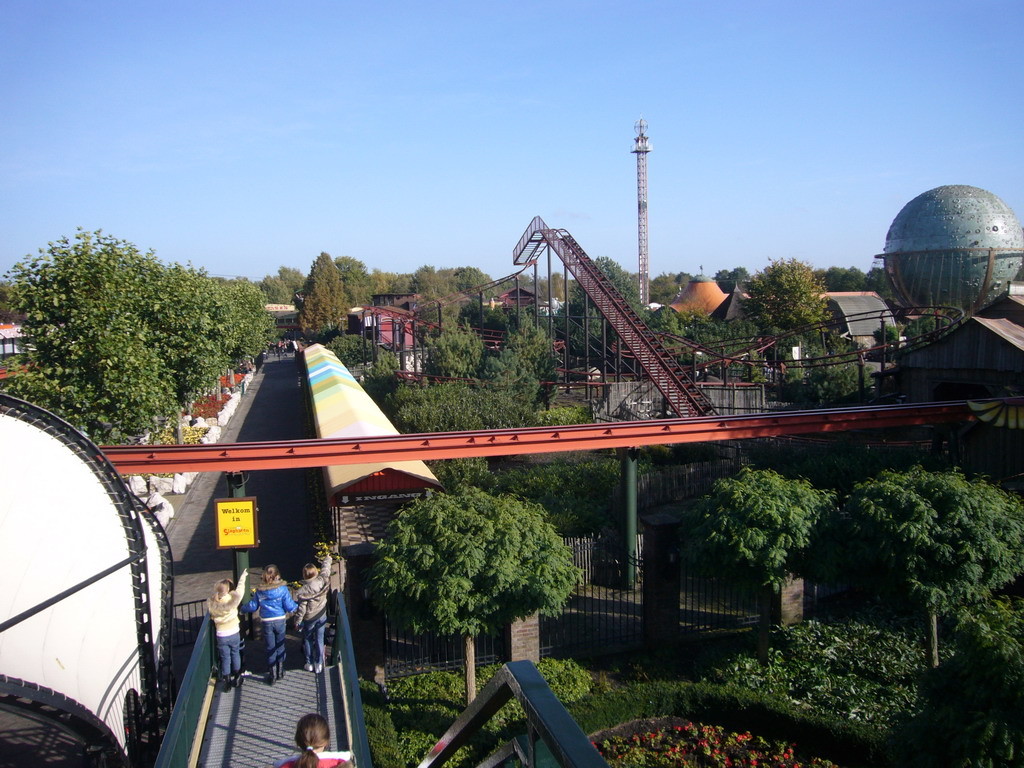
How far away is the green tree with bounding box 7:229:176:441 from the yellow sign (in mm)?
5961

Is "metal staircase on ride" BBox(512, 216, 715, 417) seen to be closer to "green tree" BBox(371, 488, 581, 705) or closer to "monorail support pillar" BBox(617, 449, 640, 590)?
"monorail support pillar" BBox(617, 449, 640, 590)

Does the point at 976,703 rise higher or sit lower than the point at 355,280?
lower

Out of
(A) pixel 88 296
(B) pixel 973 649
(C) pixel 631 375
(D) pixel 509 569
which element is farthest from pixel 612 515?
(C) pixel 631 375

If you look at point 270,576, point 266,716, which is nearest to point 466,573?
point 270,576

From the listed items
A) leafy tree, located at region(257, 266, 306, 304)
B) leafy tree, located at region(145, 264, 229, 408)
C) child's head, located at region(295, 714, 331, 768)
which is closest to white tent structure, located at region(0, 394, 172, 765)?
child's head, located at region(295, 714, 331, 768)

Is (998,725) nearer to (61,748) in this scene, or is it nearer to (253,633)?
(253,633)

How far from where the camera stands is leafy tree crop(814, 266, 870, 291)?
97.8 meters

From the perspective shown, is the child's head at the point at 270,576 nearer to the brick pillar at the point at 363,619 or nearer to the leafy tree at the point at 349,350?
the brick pillar at the point at 363,619

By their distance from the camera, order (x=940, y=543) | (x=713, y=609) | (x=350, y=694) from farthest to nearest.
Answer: (x=713, y=609) < (x=940, y=543) < (x=350, y=694)

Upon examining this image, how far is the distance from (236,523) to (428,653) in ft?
11.2

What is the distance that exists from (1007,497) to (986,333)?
12.5 m

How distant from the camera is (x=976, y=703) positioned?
571 cm

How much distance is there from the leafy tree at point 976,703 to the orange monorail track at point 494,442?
6.93 metres

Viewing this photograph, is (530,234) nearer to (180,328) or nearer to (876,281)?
(180,328)
